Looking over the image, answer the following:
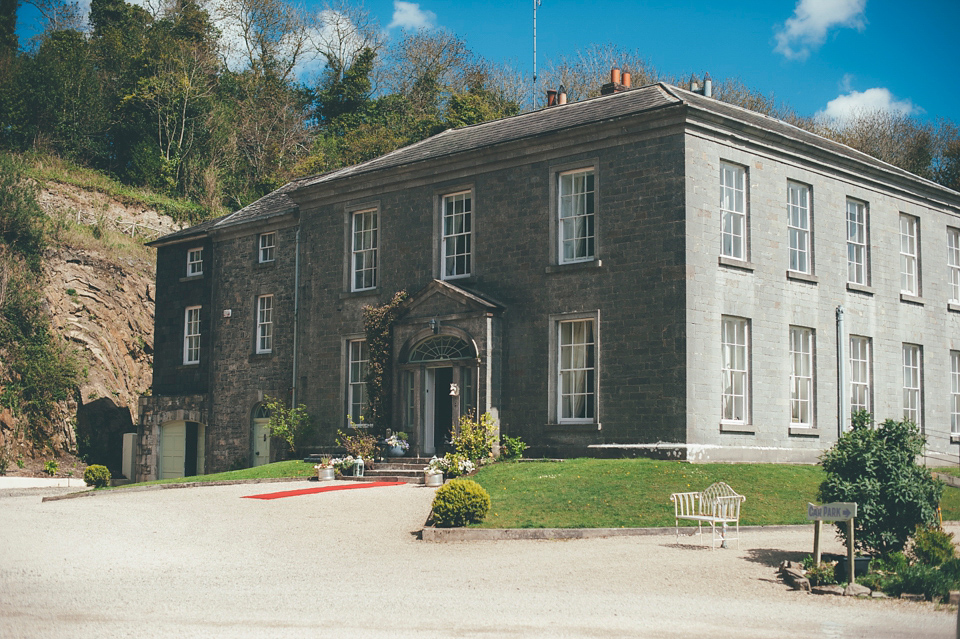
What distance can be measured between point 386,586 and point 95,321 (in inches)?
1305

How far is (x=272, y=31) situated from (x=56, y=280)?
82.4ft

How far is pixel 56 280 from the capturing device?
132 ft

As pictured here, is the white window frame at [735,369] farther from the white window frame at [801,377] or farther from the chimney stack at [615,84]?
the chimney stack at [615,84]

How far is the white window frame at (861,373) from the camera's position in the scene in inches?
982

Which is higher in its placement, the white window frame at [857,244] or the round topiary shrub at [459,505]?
the white window frame at [857,244]

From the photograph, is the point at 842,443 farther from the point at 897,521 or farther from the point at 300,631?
the point at 300,631

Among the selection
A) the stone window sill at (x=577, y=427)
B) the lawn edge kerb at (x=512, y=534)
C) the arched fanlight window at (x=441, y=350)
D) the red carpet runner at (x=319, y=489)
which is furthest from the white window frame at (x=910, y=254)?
the lawn edge kerb at (x=512, y=534)

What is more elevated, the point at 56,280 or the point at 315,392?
the point at 56,280

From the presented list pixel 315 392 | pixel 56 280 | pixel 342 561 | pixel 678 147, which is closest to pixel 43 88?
pixel 56 280

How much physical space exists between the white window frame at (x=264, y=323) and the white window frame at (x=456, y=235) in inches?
316

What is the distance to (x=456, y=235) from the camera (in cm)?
2611

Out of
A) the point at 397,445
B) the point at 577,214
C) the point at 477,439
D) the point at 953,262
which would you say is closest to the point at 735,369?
the point at 577,214

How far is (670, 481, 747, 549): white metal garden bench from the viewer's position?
14.4 metres

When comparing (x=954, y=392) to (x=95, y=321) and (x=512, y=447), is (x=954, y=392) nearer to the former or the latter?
(x=512, y=447)
